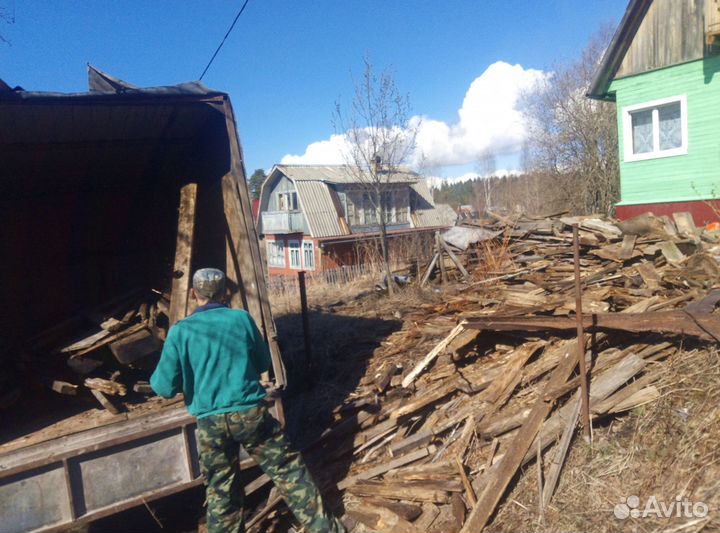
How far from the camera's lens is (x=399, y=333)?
732cm

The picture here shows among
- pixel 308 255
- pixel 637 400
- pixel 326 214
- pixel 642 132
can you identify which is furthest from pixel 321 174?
pixel 637 400

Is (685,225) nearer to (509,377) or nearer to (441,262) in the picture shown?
(441,262)

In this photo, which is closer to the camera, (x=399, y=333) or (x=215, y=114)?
(x=215, y=114)

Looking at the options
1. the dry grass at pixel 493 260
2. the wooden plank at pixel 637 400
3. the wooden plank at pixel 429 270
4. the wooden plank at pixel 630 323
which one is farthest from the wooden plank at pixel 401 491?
the wooden plank at pixel 429 270

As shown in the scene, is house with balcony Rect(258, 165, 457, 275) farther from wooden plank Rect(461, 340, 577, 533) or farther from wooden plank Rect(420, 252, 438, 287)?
wooden plank Rect(461, 340, 577, 533)

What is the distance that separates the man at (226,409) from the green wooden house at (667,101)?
12468 millimetres

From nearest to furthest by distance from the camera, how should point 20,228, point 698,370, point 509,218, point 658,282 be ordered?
1. point 698,370
2. point 658,282
3. point 20,228
4. point 509,218

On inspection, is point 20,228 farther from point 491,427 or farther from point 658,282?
point 658,282

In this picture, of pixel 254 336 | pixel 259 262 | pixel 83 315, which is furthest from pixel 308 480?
pixel 83 315

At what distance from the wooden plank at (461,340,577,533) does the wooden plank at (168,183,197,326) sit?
11.4 ft

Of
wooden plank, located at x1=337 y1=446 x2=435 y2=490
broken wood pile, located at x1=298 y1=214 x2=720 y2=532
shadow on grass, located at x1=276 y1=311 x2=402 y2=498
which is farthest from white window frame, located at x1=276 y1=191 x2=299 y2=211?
wooden plank, located at x1=337 y1=446 x2=435 y2=490

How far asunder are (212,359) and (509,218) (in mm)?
8598

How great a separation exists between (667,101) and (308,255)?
25048 mm

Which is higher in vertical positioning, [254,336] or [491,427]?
[254,336]
